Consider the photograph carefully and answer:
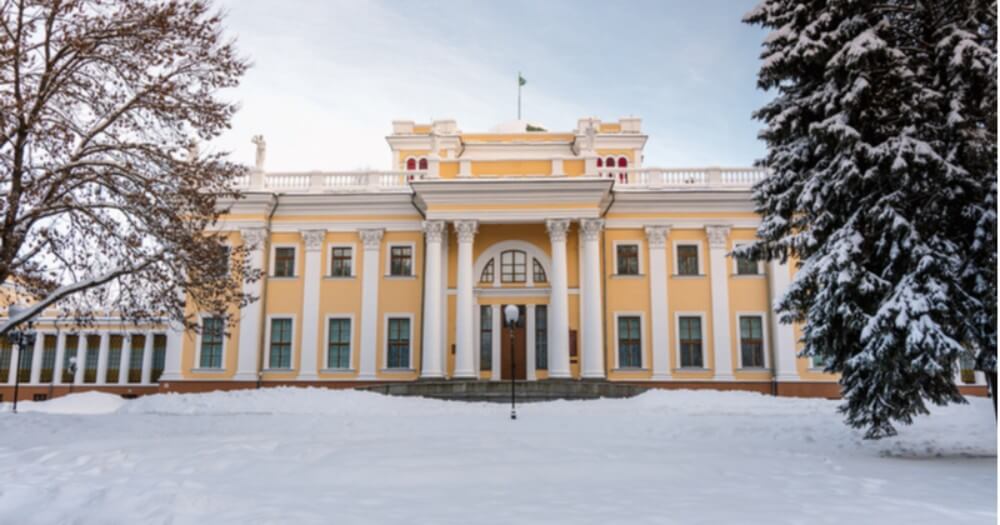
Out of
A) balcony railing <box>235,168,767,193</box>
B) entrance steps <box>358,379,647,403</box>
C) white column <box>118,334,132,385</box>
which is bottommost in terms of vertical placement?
entrance steps <box>358,379,647,403</box>

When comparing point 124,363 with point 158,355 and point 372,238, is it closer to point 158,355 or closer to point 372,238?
point 158,355

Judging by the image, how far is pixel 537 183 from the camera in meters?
26.4

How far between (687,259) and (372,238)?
39.3ft

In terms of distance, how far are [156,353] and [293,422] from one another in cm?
2370

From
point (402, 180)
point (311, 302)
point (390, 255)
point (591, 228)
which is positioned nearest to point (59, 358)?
point (311, 302)

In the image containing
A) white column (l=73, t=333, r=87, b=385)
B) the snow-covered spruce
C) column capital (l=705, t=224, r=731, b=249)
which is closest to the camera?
the snow-covered spruce

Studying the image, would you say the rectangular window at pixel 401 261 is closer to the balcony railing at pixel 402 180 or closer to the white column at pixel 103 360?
the balcony railing at pixel 402 180

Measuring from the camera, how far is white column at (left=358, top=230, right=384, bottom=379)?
28.0 meters

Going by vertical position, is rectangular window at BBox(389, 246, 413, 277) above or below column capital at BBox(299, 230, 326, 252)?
below

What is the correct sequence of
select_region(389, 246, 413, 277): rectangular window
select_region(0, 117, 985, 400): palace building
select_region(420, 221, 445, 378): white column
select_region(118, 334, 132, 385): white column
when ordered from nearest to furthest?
select_region(420, 221, 445, 378): white column → select_region(0, 117, 985, 400): palace building → select_region(389, 246, 413, 277): rectangular window → select_region(118, 334, 132, 385): white column

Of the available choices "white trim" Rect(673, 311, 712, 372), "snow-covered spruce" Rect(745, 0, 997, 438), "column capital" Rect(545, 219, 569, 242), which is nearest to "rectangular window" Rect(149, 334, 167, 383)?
"column capital" Rect(545, 219, 569, 242)

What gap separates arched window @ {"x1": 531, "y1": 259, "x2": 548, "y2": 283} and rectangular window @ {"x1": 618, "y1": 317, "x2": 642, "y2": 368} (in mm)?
3241

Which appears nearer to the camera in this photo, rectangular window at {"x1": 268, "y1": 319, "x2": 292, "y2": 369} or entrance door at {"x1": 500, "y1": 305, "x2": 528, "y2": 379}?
entrance door at {"x1": 500, "y1": 305, "x2": 528, "y2": 379}

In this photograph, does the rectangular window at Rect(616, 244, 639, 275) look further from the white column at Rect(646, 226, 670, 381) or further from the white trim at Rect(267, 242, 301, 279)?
the white trim at Rect(267, 242, 301, 279)
